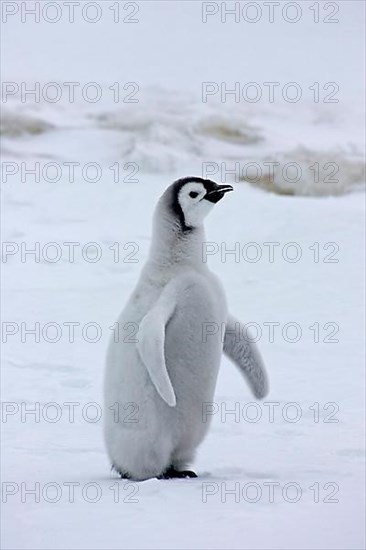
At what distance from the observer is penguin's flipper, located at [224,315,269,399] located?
2914mm

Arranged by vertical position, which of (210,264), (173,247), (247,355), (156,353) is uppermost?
(173,247)

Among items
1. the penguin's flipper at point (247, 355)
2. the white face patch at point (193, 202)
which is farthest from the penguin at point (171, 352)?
the penguin's flipper at point (247, 355)

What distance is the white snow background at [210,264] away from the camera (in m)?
2.35

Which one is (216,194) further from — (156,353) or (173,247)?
(156,353)

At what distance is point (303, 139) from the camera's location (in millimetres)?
8211

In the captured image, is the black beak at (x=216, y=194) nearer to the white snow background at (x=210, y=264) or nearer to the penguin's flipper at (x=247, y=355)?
the penguin's flipper at (x=247, y=355)

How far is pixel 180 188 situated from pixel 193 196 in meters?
0.03

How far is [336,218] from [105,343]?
1.97 metres

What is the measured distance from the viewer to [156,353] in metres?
2.51

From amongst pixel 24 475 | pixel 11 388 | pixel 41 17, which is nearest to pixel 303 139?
pixel 41 17

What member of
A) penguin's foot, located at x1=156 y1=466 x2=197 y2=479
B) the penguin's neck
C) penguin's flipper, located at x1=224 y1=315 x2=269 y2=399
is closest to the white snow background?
penguin's foot, located at x1=156 y1=466 x2=197 y2=479

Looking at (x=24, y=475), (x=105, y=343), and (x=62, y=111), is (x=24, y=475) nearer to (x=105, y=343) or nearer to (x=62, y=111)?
(x=105, y=343)

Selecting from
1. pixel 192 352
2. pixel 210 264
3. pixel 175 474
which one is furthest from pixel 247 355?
pixel 210 264

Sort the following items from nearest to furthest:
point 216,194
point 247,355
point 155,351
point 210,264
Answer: point 155,351 → point 216,194 → point 247,355 → point 210,264
